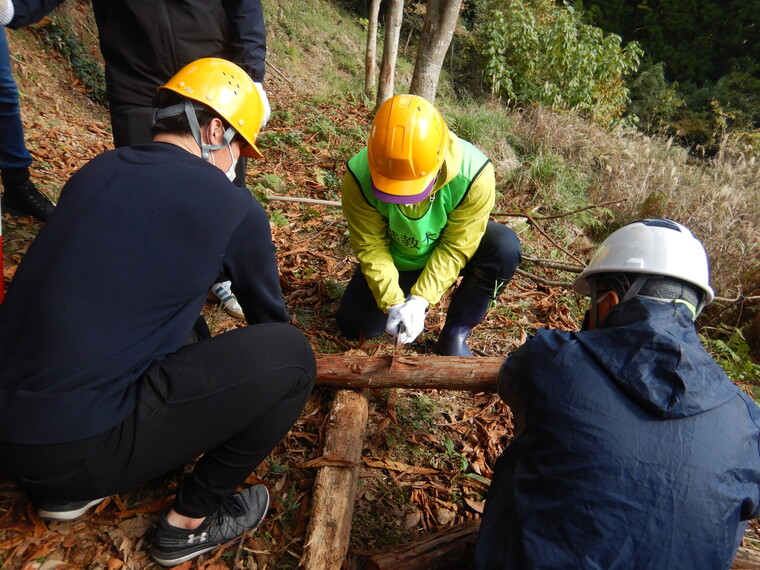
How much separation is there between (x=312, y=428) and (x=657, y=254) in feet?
5.84

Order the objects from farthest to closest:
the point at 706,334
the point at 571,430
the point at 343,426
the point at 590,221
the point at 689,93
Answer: the point at 689,93, the point at 590,221, the point at 706,334, the point at 343,426, the point at 571,430

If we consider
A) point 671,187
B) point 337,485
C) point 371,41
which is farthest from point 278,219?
point 371,41

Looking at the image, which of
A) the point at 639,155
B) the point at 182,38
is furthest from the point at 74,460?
the point at 639,155

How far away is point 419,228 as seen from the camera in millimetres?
2715

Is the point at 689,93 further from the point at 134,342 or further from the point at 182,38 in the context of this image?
the point at 134,342

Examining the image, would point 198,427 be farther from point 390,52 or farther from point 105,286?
point 390,52

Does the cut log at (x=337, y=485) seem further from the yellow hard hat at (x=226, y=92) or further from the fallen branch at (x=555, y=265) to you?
the fallen branch at (x=555, y=265)

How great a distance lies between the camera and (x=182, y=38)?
2.67m

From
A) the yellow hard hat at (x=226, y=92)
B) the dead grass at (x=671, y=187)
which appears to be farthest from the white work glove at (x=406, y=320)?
the dead grass at (x=671, y=187)

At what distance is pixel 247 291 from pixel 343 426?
0.88 metres

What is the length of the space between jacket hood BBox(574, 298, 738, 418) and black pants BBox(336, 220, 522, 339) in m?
1.42

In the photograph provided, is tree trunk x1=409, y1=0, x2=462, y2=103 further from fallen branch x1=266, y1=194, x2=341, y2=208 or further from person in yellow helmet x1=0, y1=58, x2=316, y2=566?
person in yellow helmet x1=0, y1=58, x2=316, y2=566

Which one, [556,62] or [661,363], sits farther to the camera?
[556,62]

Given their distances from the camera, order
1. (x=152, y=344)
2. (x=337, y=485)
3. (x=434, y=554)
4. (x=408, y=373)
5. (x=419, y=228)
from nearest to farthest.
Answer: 1. (x=152, y=344)
2. (x=434, y=554)
3. (x=337, y=485)
4. (x=408, y=373)
5. (x=419, y=228)
